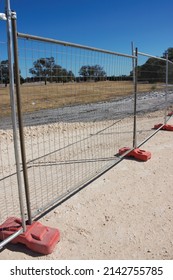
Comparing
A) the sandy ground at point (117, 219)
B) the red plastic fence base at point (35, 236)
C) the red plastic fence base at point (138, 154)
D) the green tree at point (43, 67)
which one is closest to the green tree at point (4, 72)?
the green tree at point (43, 67)

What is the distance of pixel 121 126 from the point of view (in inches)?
391

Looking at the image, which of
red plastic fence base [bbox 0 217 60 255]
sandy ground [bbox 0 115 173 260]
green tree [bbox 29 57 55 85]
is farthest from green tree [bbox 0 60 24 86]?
sandy ground [bbox 0 115 173 260]

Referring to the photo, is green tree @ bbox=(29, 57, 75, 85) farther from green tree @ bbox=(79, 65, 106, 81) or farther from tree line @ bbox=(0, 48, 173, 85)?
green tree @ bbox=(79, 65, 106, 81)

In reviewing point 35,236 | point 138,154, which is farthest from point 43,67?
point 138,154

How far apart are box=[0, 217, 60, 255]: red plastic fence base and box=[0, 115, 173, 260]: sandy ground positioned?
0.07 meters

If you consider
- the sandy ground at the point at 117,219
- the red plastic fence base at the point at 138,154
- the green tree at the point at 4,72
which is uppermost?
the green tree at the point at 4,72

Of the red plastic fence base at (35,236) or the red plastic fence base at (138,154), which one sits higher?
the red plastic fence base at (138,154)

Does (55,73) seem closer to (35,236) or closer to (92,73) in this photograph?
(92,73)

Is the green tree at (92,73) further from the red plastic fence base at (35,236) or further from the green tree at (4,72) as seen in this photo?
the red plastic fence base at (35,236)

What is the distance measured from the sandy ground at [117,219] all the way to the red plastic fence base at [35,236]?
74 millimetres

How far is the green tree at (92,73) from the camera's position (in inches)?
177

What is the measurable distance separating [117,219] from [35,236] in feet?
3.76

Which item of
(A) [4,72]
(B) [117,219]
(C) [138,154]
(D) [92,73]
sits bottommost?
(B) [117,219]

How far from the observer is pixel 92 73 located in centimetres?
484
